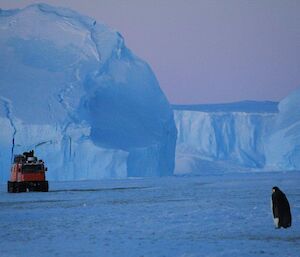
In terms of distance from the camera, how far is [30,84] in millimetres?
54812

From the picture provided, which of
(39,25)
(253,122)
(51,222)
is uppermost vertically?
(39,25)

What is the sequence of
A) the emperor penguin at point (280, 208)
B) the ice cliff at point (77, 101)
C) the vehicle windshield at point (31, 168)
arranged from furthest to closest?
the ice cliff at point (77, 101)
the vehicle windshield at point (31, 168)
the emperor penguin at point (280, 208)

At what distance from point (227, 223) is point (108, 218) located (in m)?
3.39

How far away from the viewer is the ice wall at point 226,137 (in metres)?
89.1

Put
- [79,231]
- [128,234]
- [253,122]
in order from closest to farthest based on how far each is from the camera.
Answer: [128,234] → [79,231] → [253,122]

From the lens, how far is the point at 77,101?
52.5 m

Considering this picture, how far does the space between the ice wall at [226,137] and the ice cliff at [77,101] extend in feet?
96.2

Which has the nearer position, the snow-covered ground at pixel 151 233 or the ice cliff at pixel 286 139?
the snow-covered ground at pixel 151 233

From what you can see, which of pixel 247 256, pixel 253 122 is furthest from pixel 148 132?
pixel 247 256

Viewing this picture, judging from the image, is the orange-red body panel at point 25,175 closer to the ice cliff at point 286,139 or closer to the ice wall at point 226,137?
the ice cliff at point 286,139

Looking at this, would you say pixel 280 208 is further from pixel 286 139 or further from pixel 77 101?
pixel 286 139

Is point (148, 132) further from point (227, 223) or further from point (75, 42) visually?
point (227, 223)

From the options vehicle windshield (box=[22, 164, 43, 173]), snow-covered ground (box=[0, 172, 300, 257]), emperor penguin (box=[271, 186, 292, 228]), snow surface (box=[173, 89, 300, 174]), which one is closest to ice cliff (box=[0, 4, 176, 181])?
vehicle windshield (box=[22, 164, 43, 173])

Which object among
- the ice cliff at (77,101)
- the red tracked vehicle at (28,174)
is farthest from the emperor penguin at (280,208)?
the ice cliff at (77,101)
